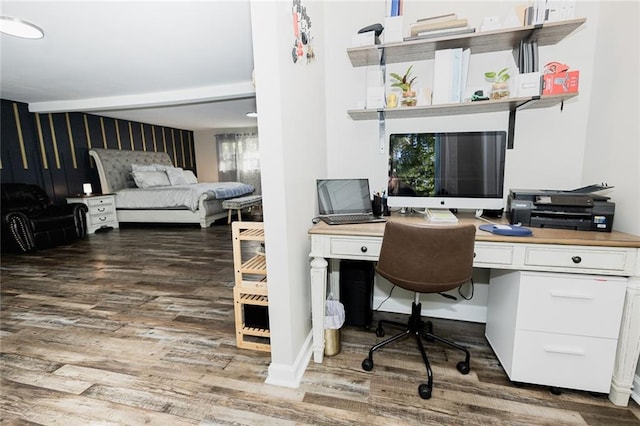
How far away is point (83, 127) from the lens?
18.0 feet

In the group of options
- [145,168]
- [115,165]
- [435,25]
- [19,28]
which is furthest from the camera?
[145,168]

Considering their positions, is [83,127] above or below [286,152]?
above

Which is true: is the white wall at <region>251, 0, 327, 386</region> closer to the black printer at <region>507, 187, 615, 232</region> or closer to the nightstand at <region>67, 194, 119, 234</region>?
the black printer at <region>507, 187, 615, 232</region>

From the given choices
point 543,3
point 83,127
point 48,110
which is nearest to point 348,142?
point 543,3

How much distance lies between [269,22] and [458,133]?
1.16 meters

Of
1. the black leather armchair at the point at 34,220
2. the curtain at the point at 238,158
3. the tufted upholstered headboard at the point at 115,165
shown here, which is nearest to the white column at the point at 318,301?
the black leather armchair at the point at 34,220

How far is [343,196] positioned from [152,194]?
4804 mm

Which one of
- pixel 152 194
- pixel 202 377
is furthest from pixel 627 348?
pixel 152 194

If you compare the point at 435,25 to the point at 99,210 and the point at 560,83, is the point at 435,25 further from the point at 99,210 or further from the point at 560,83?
the point at 99,210

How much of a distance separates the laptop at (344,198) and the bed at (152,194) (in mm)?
3942

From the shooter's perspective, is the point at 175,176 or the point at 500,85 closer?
the point at 500,85

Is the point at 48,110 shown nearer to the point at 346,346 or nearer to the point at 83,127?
the point at 83,127

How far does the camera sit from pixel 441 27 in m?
1.56

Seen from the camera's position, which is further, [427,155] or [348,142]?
[348,142]
